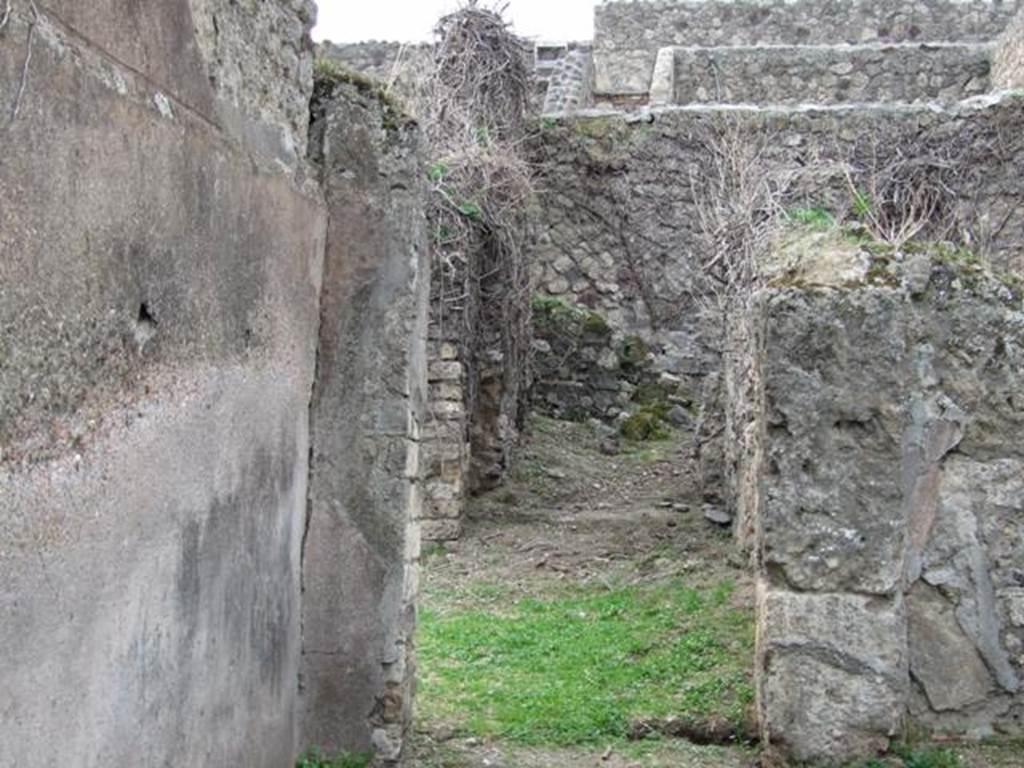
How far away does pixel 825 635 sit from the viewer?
433cm

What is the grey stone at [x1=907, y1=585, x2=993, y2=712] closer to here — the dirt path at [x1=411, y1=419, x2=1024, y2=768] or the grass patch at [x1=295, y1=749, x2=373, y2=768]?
the dirt path at [x1=411, y1=419, x2=1024, y2=768]

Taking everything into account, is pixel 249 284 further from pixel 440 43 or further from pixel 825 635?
pixel 440 43

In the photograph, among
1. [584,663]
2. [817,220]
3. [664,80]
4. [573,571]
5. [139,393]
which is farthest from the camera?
[664,80]

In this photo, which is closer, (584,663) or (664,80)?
(584,663)

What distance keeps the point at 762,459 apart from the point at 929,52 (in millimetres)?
10419

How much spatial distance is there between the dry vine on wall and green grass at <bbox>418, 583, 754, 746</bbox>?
2514 mm

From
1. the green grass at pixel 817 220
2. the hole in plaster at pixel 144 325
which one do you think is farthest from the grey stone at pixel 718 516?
the hole in plaster at pixel 144 325

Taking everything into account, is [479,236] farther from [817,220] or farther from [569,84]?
[569,84]

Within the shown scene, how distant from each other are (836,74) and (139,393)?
39.5 ft

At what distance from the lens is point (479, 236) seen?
30.8ft

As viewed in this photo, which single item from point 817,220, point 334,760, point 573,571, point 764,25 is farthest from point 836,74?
point 334,760

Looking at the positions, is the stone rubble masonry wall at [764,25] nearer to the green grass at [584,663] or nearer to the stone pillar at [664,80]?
the stone pillar at [664,80]

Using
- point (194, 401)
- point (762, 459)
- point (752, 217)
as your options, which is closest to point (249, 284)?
point (194, 401)

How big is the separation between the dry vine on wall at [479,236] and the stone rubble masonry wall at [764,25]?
17.5 feet
